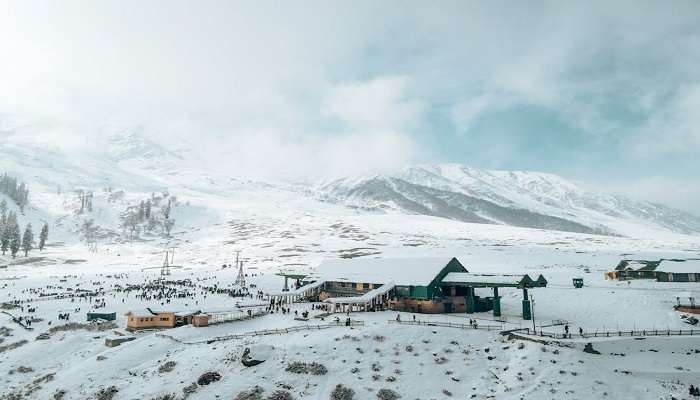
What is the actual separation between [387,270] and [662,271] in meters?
51.2

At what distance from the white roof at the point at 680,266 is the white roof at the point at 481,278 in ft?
141

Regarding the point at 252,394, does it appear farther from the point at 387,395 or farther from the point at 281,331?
the point at 281,331

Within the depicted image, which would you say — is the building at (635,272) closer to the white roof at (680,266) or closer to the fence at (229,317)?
the white roof at (680,266)

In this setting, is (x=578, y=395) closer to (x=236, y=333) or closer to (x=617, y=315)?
(x=617, y=315)

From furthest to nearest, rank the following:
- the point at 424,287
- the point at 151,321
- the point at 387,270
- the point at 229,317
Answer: the point at 387,270 → the point at 229,317 → the point at 424,287 → the point at 151,321

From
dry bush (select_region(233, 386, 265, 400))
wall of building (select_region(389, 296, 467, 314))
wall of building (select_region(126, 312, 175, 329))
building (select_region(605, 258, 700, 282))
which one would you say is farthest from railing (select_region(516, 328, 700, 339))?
building (select_region(605, 258, 700, 282))

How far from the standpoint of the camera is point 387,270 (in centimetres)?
6112

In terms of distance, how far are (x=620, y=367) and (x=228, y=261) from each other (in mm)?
118694

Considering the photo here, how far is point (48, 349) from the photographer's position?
4416 cm

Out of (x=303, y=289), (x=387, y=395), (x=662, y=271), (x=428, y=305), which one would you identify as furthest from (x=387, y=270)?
(x=662, y=271)

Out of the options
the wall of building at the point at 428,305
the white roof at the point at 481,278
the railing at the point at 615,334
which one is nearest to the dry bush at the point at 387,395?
the railing at the point at 615,334

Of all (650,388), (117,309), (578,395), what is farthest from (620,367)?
(117,309)

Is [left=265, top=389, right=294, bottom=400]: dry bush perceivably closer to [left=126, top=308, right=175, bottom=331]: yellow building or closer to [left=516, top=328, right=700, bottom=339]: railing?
[left=516, top=328, right=700, bottom=339]: railing

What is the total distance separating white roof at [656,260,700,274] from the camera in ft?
242
